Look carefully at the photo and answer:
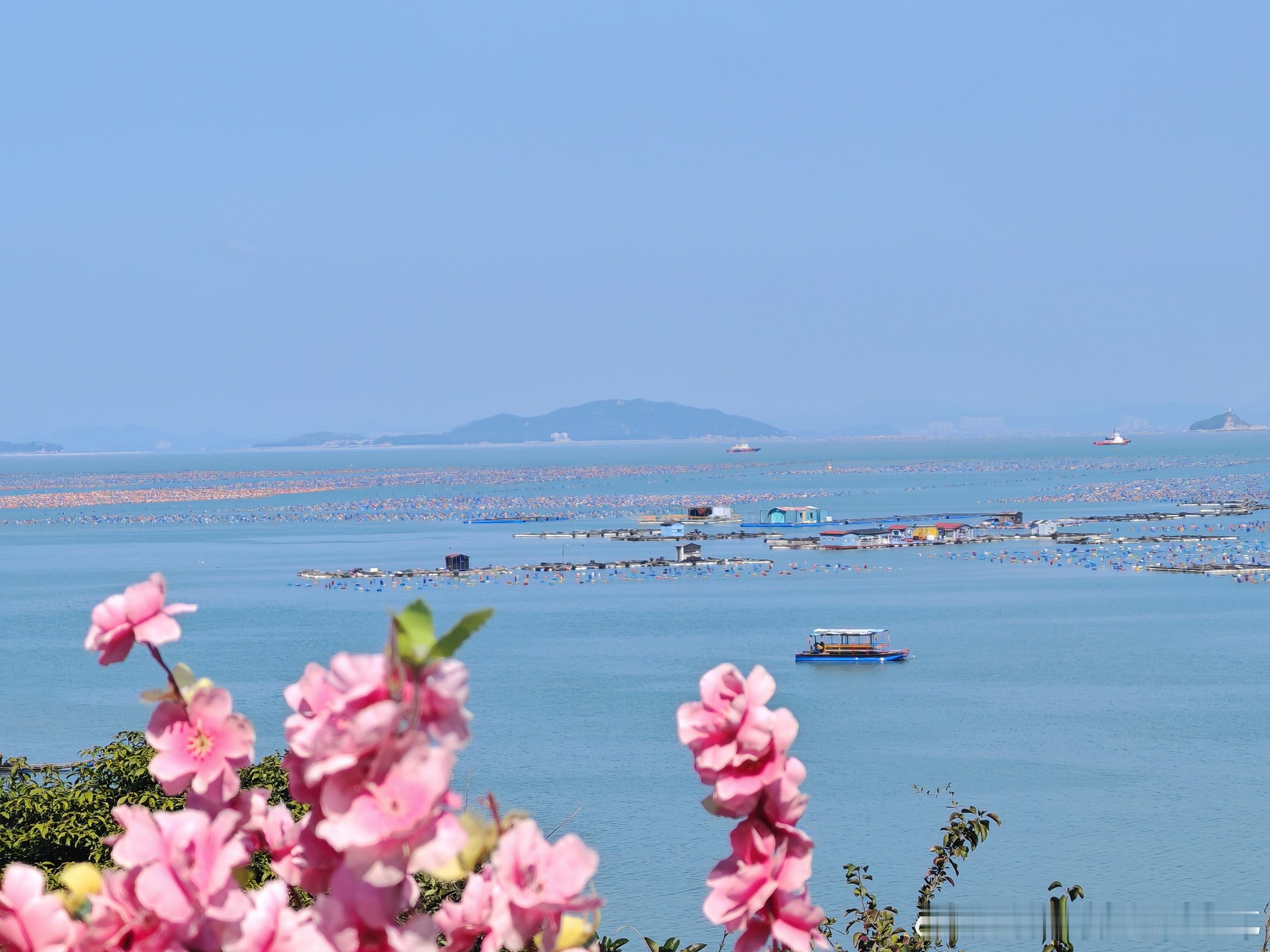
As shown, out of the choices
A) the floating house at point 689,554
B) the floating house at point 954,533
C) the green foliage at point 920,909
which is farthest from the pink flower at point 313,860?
the floating house at point 954,533

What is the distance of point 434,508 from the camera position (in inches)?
4611

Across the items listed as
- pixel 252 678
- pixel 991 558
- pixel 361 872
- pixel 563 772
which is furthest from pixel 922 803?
pixel 991 558

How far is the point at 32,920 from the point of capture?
1858mm

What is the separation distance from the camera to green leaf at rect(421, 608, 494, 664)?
162 centimetres

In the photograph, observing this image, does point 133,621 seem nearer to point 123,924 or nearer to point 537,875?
point 123,924

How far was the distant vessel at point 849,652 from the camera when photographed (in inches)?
1713

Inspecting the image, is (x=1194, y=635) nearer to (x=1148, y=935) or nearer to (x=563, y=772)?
(x=563, y=772)

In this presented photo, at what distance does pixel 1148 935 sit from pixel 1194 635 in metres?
28.6

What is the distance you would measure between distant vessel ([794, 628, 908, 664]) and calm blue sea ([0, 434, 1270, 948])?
532mm

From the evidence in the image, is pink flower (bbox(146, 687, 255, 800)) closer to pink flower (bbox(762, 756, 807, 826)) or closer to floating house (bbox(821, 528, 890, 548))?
pink flower (bbox(762, 756, 807, 826))

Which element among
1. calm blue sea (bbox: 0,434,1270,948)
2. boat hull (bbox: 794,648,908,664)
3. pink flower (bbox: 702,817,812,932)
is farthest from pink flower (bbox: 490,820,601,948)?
boat hull (bbox: 794,648,908,664)

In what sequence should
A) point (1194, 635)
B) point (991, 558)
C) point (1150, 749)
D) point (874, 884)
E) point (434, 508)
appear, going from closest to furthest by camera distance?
point (874, 884)
point (1150, 749)
point (1194, 635)
point (991, 558)
point (434, 508)

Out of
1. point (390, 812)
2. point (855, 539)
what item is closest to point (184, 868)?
point (390, 812)

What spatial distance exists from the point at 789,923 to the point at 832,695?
38181 millimetres
